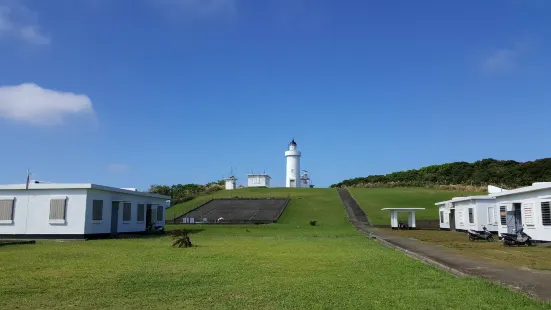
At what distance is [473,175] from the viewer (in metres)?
80.8

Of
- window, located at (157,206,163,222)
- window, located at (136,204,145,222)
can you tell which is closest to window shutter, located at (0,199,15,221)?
window, located at (136,204,145,222)

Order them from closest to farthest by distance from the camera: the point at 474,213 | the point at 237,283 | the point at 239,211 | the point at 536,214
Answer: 1. the point at 237,283
2. the point at 536,214
3. the point at 474,213
4. the point at 239,211

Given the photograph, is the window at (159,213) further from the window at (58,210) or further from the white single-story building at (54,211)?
the window at (58,210)

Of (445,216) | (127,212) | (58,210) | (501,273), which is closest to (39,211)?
(58,210)

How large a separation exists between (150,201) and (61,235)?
27.8ft

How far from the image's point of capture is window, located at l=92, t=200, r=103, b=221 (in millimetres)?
25105

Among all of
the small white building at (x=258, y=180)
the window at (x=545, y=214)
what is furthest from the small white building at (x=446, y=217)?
the small white building at (x=258, y=180)

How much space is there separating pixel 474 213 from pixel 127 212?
22339 mm

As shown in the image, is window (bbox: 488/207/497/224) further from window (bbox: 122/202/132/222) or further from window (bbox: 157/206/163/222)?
window (bbox: 122/202/132/222)

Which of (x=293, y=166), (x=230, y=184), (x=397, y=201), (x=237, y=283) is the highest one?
(x=293, y=166)

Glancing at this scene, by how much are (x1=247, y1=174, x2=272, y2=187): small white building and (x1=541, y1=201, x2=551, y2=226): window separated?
58579mm

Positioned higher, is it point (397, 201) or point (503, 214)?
point (397, 201)

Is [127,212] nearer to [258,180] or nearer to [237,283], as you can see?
[237,283]

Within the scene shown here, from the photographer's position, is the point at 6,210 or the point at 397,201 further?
the point at 397,201
